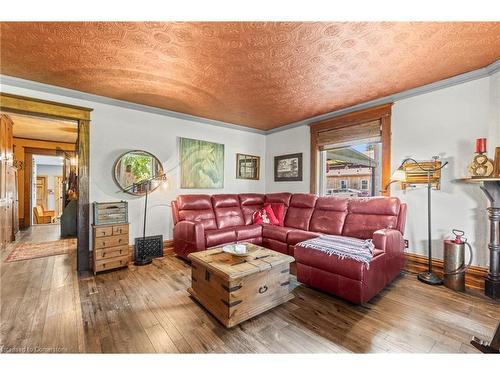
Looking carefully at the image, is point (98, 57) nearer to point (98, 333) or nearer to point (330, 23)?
point (330, 23)

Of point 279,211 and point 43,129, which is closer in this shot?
point 279,211

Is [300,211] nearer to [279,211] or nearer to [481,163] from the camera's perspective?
[279,211]

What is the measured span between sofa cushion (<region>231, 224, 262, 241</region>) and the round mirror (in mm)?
1564

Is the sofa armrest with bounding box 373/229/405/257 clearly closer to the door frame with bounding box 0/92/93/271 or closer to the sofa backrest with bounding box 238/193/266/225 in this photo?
the sofa backrest with bounding box 238/193/266/225

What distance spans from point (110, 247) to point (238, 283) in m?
2.10

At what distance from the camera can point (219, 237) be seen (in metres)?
3.21

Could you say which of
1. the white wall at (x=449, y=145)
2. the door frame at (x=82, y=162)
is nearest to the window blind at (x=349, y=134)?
the white wall at (x=449, y=145)

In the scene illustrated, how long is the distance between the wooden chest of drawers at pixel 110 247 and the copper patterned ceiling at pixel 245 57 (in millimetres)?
1875

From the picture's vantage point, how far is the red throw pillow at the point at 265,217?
12.8 ft

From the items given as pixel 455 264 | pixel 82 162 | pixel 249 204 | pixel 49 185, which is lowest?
pixel 455 264

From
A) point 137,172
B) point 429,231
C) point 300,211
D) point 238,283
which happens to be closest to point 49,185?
point 137,172

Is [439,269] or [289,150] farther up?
[289,150]

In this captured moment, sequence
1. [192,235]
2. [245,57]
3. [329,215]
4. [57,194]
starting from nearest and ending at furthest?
[245,57]
[192,235]
[329,215]
[57,194]
